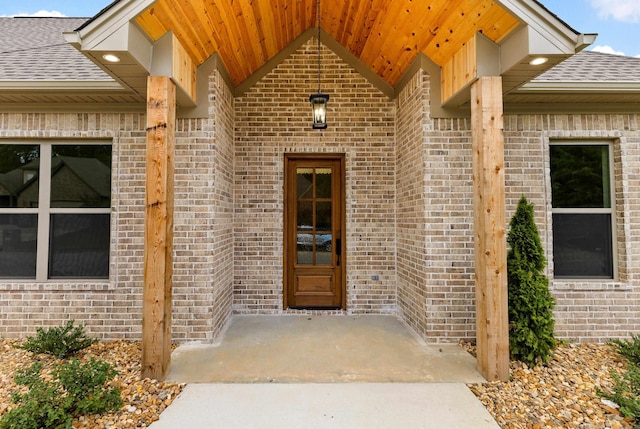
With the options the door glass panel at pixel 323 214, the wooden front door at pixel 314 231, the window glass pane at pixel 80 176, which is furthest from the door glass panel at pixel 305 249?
the window glass pane at pixel 80 176

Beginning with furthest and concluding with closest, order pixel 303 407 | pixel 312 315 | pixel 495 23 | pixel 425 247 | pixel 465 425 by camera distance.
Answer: pixel 312 315, pixel 425 247, pixel 495 23, pixel 303 407, pixel 465 425

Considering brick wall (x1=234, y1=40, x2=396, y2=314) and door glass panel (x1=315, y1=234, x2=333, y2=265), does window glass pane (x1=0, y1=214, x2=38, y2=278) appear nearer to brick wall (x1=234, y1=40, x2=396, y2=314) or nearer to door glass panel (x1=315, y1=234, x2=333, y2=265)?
brick wall (x1=234, y1=40, x2=396, y2=314)

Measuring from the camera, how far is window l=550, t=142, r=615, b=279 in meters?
4.23

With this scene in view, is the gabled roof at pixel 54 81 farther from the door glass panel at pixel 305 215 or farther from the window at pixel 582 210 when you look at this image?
the window at pixel 582 210

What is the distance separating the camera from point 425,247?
3.97m

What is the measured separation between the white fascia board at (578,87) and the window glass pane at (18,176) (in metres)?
5.75

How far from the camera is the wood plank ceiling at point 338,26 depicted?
3.12 meters

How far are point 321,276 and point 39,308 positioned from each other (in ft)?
11.3

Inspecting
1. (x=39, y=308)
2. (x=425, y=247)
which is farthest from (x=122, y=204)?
(x=425, y=247)

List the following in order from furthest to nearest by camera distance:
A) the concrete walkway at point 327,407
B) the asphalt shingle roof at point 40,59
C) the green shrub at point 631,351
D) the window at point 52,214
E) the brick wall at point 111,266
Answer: the window at point 52,214, the brick wall at point 111,266, the asphalt shingle roof at point 40,59, the green shrub at point 631,351, the concrete walkway at point 327,407

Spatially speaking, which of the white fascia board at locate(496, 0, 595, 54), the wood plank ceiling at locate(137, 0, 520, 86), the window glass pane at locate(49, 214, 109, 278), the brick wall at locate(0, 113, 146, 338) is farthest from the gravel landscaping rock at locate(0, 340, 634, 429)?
the wood plank ceiling at locate(137, 0, 520, 86)

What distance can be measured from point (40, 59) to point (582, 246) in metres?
7.06

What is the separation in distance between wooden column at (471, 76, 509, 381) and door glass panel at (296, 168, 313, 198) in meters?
2.50

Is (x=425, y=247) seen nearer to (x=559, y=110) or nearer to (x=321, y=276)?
(x=321, y=276)
